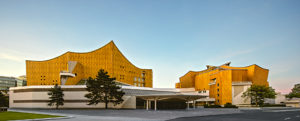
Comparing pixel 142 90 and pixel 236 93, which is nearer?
pixel 142 90

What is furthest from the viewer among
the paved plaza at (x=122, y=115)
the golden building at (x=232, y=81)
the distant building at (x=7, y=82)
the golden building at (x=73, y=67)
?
the distant building at (x=7, y=82)

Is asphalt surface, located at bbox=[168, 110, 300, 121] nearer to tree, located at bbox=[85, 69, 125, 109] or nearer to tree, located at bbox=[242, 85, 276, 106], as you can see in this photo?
tree, located at bbox=[85, 69, 125, 109]

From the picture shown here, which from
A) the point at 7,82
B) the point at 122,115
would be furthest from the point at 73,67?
the point at 7,82

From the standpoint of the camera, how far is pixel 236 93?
70.9 meters

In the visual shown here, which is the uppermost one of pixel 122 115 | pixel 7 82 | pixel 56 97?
pixel 56 97

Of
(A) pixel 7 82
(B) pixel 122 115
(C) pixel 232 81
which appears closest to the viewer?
(B) pixel 122 115

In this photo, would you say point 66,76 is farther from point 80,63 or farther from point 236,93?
point 236,93

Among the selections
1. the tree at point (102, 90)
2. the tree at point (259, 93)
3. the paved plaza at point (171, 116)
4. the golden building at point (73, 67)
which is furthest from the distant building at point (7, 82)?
the tree at point (259, 93)

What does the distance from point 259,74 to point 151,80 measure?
41707 millimetres

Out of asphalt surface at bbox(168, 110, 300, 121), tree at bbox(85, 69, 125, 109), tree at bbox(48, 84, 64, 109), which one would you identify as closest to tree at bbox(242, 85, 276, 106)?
asphalt surface at bbox(168, 110, 300, 121)

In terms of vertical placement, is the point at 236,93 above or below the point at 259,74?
below

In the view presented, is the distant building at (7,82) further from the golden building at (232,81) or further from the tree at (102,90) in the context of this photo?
the golden building at (232,81)

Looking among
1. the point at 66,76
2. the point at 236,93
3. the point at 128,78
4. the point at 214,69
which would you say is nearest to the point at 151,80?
the point at 128,78

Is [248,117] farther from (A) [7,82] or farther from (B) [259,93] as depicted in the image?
(A) [7,82]
